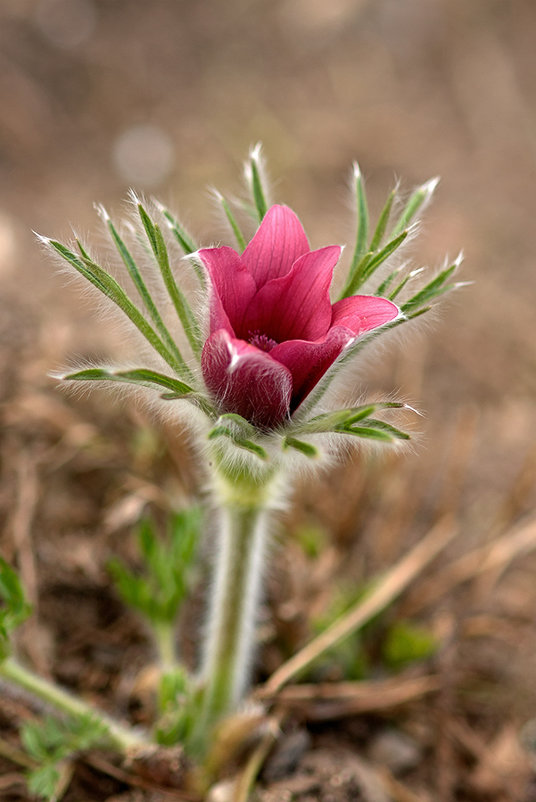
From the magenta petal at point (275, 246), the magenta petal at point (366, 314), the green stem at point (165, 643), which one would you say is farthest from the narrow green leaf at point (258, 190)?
the green stem at point (165, 643)

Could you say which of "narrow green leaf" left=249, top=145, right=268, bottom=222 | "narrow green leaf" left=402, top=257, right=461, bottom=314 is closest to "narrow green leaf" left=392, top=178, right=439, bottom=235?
"narrow green leaf" left=402, top=257, right=461, bottom=314

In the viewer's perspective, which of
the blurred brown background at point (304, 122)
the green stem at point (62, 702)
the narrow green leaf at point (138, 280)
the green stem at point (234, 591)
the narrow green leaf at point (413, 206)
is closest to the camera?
the narrow green leaf at point (138, 280)

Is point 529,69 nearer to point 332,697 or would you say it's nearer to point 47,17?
point 47,17

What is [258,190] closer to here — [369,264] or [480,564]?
[369,264]

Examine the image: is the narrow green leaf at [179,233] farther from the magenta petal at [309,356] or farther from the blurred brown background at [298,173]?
the blurred brown background at [298,173]

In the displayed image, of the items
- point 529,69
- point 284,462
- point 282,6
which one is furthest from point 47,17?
point 284,462

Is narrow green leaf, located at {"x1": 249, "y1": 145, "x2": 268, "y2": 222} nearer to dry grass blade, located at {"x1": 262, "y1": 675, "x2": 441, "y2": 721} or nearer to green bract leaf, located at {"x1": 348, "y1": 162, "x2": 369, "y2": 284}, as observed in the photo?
green bract leaf, located at {"x1": 348, "y1": 162, "x2": 369, "y2": 284}

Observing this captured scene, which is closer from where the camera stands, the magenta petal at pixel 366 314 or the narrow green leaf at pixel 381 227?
the magenta petal at pixel 366 314
